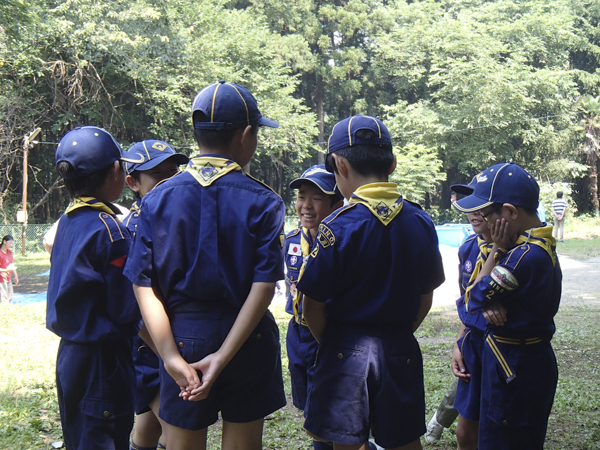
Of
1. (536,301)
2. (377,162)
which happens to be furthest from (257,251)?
(536,301)

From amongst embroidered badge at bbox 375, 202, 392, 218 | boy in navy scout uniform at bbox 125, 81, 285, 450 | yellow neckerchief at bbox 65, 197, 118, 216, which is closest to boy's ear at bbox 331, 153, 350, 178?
embroidered badge at bbox 375, 202, 392, 218

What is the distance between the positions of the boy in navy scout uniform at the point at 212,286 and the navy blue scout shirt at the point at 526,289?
1146 millimetres

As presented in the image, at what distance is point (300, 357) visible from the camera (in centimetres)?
321

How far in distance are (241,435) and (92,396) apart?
70 cm

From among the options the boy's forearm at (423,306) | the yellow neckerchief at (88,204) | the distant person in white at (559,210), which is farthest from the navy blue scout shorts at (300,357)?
the distant person in white at (559,210)

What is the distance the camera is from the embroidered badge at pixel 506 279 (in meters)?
2.63

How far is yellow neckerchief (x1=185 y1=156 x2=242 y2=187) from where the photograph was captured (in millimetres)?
2139

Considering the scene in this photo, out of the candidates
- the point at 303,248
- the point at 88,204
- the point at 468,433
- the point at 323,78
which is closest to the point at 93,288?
the point at 88,204

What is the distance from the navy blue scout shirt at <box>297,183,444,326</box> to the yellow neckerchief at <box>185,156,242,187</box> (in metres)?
0.47

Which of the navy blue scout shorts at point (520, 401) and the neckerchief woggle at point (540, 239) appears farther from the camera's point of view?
the neckerchief woggle at point (540, 239)

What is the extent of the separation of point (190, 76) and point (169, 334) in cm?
2209

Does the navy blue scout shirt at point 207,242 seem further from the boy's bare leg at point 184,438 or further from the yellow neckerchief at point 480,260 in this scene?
the yellow neckerchief at point 480,260

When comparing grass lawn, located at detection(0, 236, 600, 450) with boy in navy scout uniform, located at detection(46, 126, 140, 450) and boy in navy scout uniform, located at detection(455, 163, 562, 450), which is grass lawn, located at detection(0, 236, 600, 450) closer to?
boy in navy scout uniform, located at detection(455, 163, 562, 450)

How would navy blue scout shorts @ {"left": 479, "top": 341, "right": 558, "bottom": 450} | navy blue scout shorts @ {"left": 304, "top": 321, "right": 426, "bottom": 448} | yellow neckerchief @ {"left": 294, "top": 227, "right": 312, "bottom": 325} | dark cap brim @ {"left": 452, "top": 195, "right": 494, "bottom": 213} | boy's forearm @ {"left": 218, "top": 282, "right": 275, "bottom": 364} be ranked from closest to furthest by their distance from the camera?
boy's forearm @ {"left": 218, "top": 282, "right": 275, "bottom": 364}
navy blue scout shorts @ {"left": 304, "top": 321, "right": 426, "bottom": 448}
navy blue scout shorts @ {"left": 479, "top": 341, "right": 558, "bottom": 450}
dark cap brim @ {"left": 452, "top": 195, "right": 494, "bottom": 213}
yellow neckerchief @ {"left": 294, "top": 227, "right": 312, "bottom": 325}
